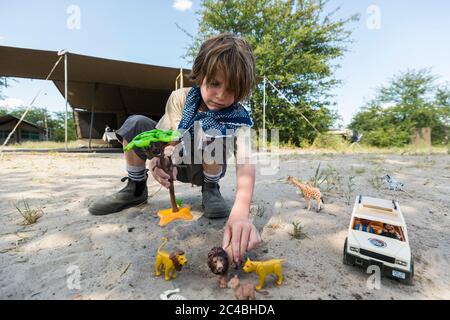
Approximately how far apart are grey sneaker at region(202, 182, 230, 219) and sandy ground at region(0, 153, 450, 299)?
0.05 m

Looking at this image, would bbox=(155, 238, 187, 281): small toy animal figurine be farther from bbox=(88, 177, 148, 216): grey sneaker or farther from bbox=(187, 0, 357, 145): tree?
bbox=(187, 0, 357, 145): tree

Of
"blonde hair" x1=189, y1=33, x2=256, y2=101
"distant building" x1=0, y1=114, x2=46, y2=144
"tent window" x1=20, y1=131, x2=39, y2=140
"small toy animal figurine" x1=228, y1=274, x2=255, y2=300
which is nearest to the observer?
"small toy animal figurine" x1=228, y1=274, x2=255, y2=300

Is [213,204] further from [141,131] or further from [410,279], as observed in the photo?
[410,279]

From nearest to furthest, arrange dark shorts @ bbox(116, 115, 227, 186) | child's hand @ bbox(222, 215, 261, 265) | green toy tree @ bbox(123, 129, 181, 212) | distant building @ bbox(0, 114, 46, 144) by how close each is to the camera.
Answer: child's hand @ bbox(222, 215, 261, 265) → green toy tree @ bbox(123, 129, 181, 212) → dark shorts @ bbox(116, 115, 227, 186) → distant building @ bbox(0, 114, 46, 144)

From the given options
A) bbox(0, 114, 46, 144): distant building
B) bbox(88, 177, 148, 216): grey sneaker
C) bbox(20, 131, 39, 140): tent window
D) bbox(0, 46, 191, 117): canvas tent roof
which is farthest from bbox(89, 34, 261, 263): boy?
bbox(20, 131, 39, 140): tent window

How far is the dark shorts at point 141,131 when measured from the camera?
154cm

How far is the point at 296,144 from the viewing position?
1108cm

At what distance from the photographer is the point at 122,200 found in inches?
65.2

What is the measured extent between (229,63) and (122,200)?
1.13 metres

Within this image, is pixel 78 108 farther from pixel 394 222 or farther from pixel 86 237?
pixel 394 222

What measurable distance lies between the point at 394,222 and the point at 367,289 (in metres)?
0.32

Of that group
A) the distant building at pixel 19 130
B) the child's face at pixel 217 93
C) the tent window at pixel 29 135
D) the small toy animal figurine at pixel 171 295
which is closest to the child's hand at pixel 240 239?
the small toy animal figurine at pixel 171 295

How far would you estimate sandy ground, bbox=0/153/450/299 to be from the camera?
35.9 inches

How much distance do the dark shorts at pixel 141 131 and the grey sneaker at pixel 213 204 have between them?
0.33 feet
